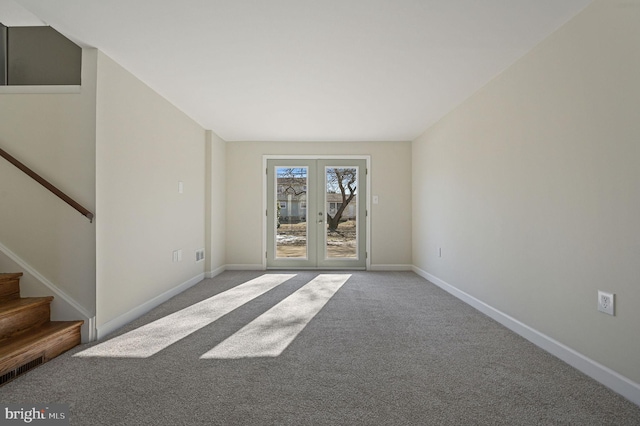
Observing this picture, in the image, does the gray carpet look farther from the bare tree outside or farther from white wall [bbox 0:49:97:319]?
the bare tree outside

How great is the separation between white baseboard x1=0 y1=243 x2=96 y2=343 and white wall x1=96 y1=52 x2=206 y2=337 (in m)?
0.09

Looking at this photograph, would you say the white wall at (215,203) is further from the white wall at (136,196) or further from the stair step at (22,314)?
the stair step at (22,314)

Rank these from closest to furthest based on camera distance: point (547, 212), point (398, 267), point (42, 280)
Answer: point (547, 212)
point (42, 280)
point (398, 267)

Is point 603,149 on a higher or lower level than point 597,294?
higher

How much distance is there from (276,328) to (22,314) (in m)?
1.83

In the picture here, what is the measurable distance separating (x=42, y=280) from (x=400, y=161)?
200 inches

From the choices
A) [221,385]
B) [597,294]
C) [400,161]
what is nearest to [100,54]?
[221,385]

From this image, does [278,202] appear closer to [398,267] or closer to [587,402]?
[398,267]

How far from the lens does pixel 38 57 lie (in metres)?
3.12

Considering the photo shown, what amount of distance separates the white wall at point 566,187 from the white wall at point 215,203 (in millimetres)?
3673

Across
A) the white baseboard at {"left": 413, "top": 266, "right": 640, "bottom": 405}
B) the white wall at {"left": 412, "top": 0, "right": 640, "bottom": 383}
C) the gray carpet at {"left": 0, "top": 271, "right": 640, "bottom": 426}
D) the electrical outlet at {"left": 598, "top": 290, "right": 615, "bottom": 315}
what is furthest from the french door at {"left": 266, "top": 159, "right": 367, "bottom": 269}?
the electrical outlet at {"left": 598, "top": 290, "right": 615, "bottom": 315}

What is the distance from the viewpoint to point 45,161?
2588mm

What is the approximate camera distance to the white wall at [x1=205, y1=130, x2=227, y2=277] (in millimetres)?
5051

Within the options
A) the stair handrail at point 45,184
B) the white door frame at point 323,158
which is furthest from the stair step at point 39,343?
the white door frame at point 323,158
